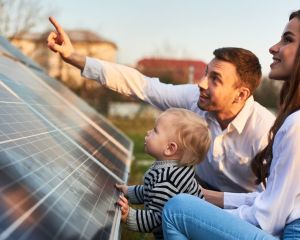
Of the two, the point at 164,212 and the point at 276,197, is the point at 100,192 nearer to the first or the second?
the point at 164,212

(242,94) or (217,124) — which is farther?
(217,124)

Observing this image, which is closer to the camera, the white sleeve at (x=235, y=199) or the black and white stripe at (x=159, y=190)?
the black and white stripe at (x=159, y=190)

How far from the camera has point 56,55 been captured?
2528 cm

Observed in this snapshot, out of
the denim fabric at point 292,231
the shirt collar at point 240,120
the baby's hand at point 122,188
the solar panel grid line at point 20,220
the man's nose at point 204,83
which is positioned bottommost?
the baby's hand at point 122,188

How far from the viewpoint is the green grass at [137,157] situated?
4.62 m

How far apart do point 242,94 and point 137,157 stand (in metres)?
8.25

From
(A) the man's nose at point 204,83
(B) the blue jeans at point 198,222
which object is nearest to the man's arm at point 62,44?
(A) the man's nose at point 204,83

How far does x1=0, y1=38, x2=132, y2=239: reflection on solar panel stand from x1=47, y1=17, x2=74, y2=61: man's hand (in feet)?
1.41

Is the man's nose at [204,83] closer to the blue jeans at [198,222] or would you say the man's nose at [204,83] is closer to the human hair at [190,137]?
the human hair at [190,137]

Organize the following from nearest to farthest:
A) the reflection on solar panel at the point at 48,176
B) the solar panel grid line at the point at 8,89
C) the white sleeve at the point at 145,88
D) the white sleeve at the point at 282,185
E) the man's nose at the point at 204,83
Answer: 1. the reflection on solar panel at the point at 48,176
2. the white sleeve at the point at 282,185
3. the solar panel grid line at the point at 8,89
4. the man's nose at the point at 204,83
5. the white sleeve at the point at 145,88

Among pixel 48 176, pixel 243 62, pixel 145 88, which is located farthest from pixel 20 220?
pixel 145 88

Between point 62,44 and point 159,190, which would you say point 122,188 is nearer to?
point 159,190

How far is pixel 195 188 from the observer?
3.24 meters

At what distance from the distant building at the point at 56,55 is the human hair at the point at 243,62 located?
15146 millimetres
